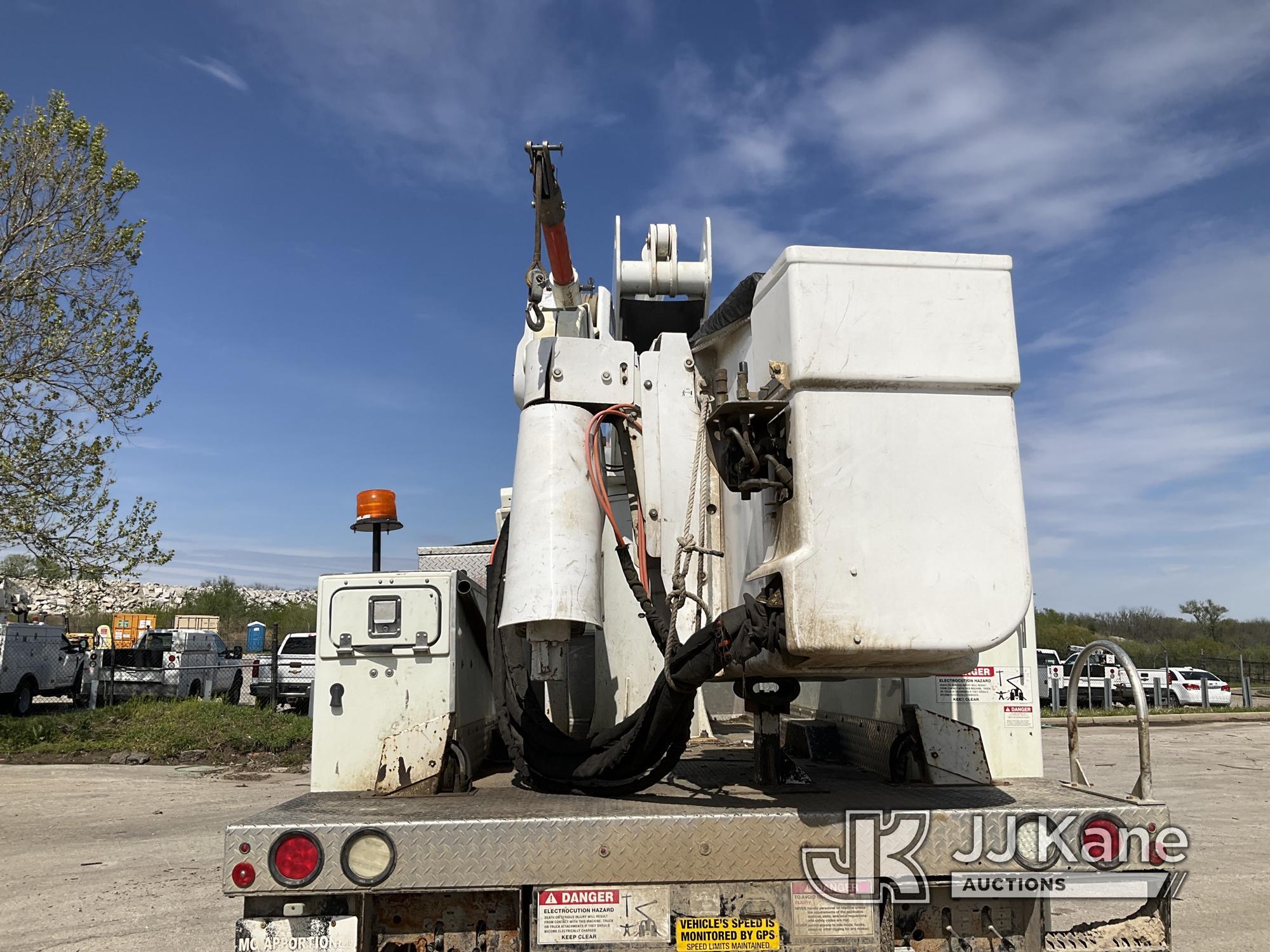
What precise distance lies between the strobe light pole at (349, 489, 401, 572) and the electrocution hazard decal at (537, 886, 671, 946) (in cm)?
211

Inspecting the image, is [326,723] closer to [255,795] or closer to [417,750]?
[417,750]

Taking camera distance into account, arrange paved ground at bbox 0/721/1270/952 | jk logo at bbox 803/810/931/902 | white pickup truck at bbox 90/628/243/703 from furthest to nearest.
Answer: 1. white pickup truck at bbox 90/628/243/703
2. paved ground at bbox 0/721/1270/952
3. jk logo at bbox 803/810/931/902

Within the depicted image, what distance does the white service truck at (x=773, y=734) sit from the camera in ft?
9.38

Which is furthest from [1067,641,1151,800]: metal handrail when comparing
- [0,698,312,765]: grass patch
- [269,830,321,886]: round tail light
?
[0,698,312,765]: grass patch

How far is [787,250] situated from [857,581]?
1051 mm

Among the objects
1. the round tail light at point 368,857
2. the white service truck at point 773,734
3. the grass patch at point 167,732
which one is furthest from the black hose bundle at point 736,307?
the grass patch at point 167,732

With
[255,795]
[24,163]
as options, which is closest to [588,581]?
[255,795]

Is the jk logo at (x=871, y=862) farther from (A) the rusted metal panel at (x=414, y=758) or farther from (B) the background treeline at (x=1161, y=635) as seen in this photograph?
(B) the background treeline at (x=1161, y=635)

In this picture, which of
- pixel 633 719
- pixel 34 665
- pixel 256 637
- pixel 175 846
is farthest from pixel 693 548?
pixel 256 637

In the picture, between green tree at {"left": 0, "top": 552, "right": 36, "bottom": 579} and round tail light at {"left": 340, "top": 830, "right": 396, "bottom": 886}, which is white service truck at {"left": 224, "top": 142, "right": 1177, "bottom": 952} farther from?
green tree at {"left": 0, "top": 552, "right": 36, "bottom": 579}

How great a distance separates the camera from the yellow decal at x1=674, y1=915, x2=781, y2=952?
2.85 m

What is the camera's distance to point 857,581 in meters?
2.86

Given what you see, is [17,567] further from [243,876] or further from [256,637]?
[243,876]

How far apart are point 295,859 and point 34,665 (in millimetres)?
21338
